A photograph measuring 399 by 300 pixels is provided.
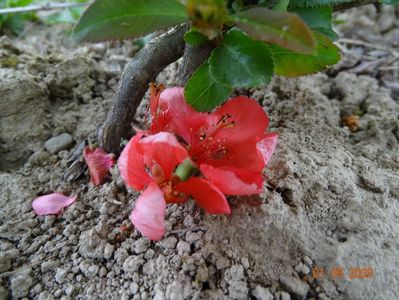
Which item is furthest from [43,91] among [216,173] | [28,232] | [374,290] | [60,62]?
[374,290]

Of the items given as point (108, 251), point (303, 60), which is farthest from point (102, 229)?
point (303, 60)

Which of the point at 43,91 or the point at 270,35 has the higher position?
the point at 270,35

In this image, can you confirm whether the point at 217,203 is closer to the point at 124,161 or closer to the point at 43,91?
the point at 124,161

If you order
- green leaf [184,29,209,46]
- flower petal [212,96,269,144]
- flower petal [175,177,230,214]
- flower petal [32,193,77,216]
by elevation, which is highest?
green leaf [184,29,209,46]

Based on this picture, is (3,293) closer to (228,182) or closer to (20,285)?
(20,285)

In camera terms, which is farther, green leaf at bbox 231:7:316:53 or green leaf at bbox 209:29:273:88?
green leaf at bbox 209:29:273:88

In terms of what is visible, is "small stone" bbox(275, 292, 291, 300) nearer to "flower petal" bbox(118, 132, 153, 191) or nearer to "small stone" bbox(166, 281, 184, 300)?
"small stone" bbox(166, 281, 184, 300)
